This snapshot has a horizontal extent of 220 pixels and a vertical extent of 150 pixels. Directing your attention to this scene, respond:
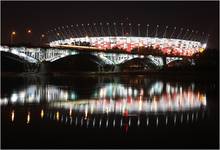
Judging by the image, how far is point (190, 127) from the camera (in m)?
16.7

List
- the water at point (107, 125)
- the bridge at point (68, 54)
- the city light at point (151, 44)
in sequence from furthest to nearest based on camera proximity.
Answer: the city light at point (151, 44), the bridge at point (68, 54), the water at point (107, 125)

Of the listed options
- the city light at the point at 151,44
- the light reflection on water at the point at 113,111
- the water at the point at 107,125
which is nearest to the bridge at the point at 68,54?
the city light at the point at 151,44

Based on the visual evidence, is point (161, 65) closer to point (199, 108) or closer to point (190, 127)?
point (199, 108)

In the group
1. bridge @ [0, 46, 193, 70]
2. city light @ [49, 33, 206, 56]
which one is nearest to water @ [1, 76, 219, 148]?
bridge @ [0, 46, 193, 70]

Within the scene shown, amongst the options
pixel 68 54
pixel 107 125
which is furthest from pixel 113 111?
pixel 68 54

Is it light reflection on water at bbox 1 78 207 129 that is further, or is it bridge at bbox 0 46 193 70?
bridge at bbox 0 46 193 70

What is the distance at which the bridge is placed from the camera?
6881 centimetres

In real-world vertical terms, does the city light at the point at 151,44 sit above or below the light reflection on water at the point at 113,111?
above

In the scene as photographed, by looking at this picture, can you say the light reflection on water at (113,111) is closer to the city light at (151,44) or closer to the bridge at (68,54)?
the bridge at (68,54)

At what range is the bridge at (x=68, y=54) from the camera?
68.8m

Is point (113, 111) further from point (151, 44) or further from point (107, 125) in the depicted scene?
point (151, 44)

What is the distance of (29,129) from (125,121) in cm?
425

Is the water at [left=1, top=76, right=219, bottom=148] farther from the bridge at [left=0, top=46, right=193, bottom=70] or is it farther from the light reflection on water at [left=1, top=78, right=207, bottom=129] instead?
the bridge at [left=0, top=46, right=193, bottom=70]

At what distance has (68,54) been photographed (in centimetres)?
7469
